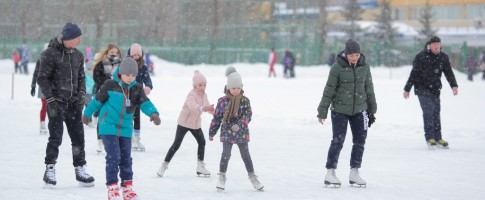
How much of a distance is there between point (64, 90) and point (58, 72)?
0.64ft

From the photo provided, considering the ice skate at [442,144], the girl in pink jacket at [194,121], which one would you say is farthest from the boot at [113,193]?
the ice skate at [442,144]

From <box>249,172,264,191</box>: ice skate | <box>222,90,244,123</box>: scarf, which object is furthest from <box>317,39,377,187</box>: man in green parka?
<box>222,90,244,123</box>: scarf

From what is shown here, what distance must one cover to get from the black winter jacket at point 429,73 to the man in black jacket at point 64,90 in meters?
6.32

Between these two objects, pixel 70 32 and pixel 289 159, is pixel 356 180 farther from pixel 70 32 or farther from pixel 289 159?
pixel 70 32

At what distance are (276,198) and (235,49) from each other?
47.6m

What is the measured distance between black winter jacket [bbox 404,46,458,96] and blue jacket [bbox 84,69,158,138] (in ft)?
21.8

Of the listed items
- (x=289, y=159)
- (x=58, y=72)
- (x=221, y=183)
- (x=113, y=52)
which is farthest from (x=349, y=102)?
(x=113, y=52)

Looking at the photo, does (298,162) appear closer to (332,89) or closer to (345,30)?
(332,89)

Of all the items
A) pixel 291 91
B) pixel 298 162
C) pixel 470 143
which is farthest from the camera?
pixel 291 91

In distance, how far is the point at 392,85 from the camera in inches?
1171

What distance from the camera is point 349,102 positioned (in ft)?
30.0

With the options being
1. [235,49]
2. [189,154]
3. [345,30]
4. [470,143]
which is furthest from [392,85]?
[345,30]

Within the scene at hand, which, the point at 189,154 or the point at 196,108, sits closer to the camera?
the point at 196,108

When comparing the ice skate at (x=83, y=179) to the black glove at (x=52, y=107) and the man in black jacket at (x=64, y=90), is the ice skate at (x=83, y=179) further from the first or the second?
the black glove at (x=52, y=107)
